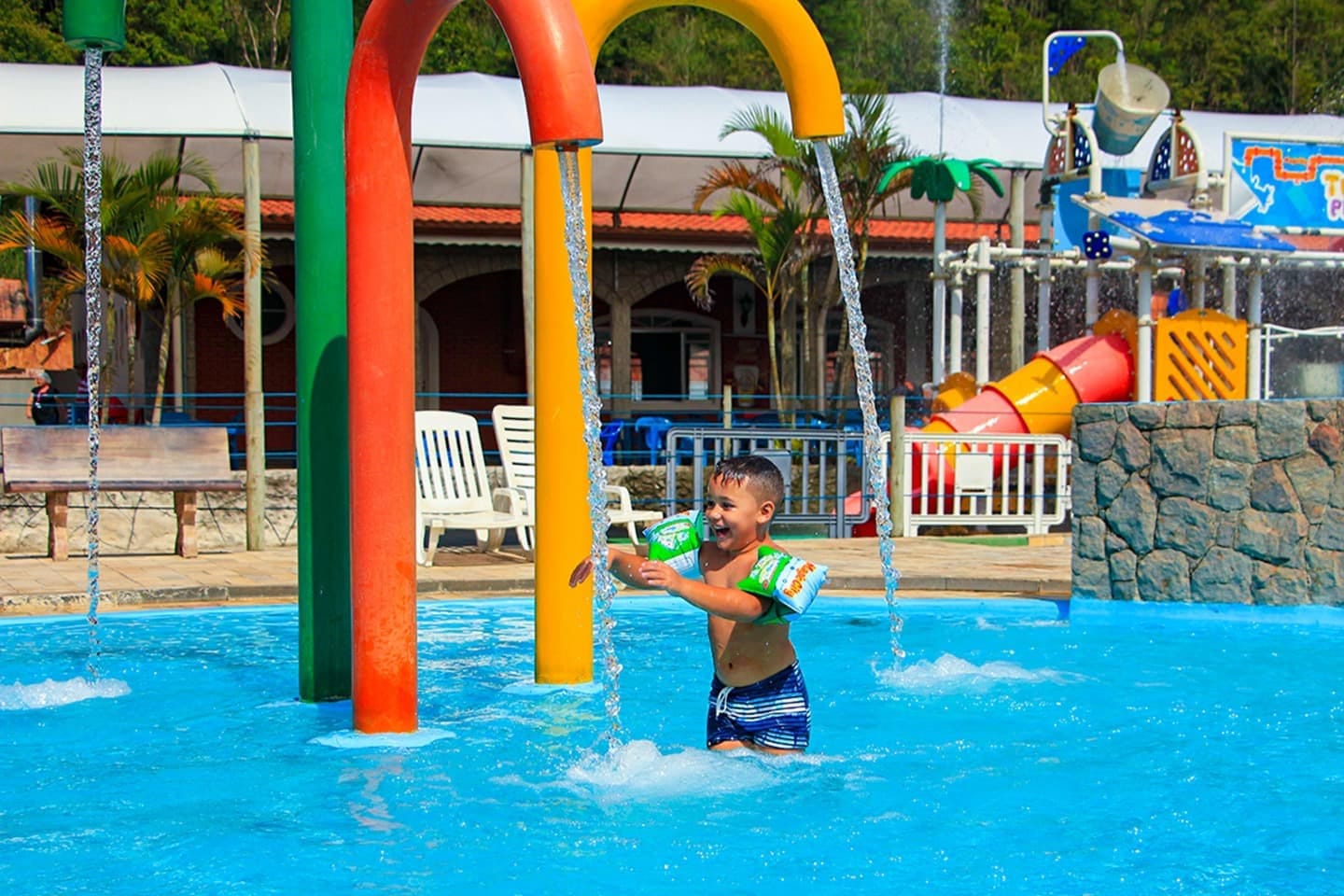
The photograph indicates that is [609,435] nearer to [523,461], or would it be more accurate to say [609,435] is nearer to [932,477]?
[932,477]

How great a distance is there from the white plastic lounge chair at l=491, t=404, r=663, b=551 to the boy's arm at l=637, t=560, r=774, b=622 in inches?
252

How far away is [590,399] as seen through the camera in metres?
5.25

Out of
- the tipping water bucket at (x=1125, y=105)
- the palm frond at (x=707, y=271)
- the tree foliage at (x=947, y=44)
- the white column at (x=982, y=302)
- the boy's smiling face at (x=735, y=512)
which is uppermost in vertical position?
the tree foliage at (x=947, y=44)

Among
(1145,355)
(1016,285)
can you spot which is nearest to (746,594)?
(1145,355)

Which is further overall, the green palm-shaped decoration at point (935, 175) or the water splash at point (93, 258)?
the green palm-shaped decoration at point (935, 175)

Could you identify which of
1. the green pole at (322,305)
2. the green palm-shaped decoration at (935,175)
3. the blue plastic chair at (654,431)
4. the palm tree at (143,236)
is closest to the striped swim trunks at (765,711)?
the green pole at (322,305)

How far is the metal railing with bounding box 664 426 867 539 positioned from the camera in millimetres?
12867

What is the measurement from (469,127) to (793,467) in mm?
6486

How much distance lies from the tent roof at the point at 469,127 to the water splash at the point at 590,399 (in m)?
8.61

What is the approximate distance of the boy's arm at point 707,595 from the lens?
161 inches

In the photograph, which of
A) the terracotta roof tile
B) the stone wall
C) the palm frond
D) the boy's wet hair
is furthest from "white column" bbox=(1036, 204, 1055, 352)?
the boy's wet hair

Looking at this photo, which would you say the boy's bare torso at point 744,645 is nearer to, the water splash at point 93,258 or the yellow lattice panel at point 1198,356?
the water splash at point 93,258

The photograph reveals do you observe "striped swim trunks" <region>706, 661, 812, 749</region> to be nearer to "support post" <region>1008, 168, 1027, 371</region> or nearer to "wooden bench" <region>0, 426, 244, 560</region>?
"wooden bench" <region>0, 426, 244, 560</region>

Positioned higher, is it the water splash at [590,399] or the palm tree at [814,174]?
the palm tree at [814,174]
